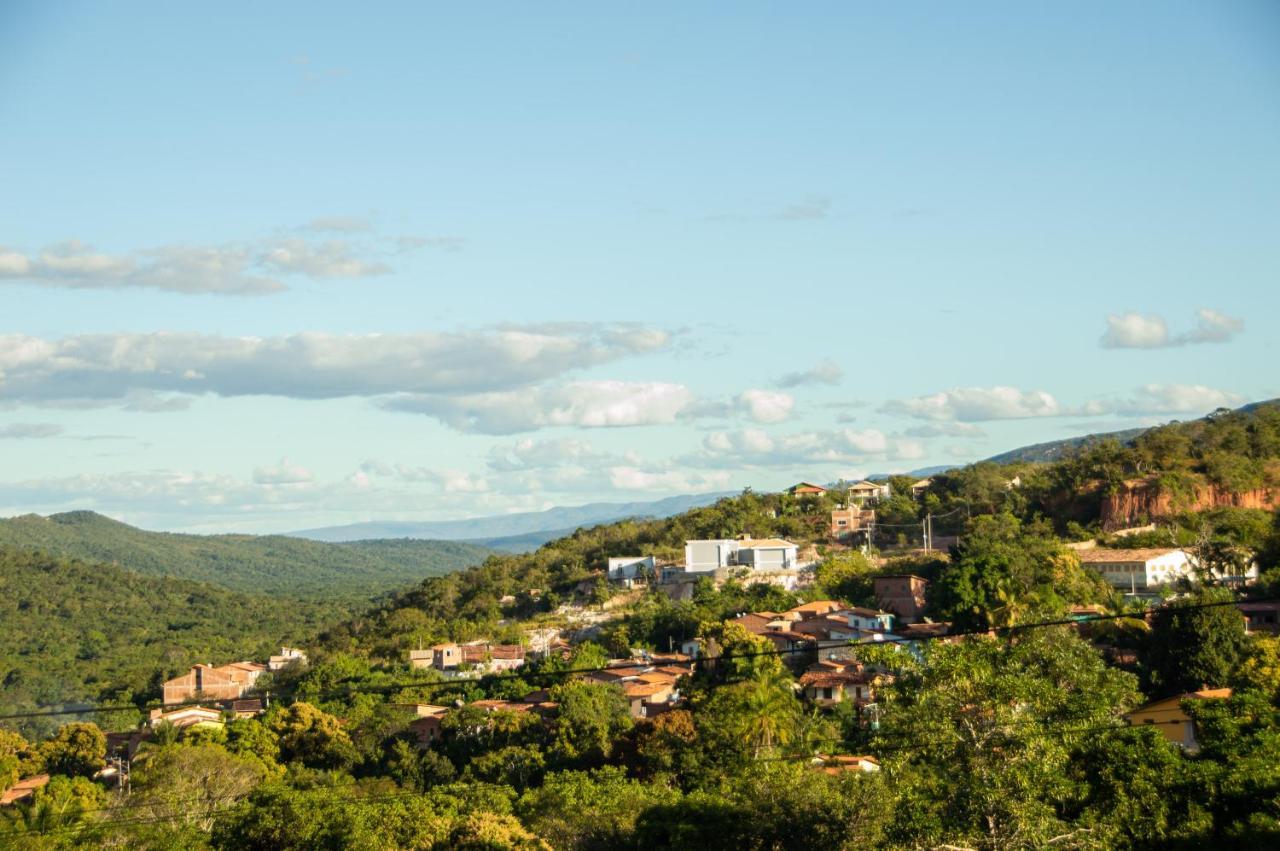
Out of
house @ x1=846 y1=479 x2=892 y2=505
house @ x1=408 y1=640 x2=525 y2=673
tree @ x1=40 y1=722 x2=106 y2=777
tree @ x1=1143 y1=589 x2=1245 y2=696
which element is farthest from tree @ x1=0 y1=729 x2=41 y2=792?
house @ x1=846 y1=479 x2=892 y2=505

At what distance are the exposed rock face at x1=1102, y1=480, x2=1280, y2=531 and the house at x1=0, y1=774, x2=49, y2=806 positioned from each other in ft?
115

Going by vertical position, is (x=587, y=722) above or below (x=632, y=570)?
below

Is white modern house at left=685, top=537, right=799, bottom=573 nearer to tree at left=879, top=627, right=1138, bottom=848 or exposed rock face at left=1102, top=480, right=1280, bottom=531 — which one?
exposed rock face at left=1102, top=480, right=1280, bottom=531

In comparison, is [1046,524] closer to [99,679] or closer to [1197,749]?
[1197,749]

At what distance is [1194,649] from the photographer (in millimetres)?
30078

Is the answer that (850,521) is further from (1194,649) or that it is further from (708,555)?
(1194,649)

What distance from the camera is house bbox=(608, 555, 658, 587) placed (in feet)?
191

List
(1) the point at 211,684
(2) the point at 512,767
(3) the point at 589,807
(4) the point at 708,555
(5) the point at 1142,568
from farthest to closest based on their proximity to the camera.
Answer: (4) the point at 708,555 < (1) the point at 211,684 < (5) the point at 1142,568 < (2) the point at 512,767 < (3) the point at 589,807

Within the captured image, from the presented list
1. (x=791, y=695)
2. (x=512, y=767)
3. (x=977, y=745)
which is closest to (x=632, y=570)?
(x=791, y=695)

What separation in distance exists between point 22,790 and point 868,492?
4353 centimetres

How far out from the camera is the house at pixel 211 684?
53.7 meters

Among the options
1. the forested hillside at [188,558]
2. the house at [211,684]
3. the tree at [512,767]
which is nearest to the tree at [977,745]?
the tree at [512,767]

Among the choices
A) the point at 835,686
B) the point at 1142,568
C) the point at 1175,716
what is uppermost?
the point at 1142,568

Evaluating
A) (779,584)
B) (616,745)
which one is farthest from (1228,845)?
(779,584)
